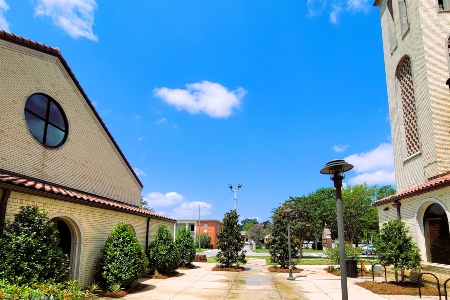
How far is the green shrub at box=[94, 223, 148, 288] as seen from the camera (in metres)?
10.4

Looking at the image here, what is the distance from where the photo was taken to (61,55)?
11977 mm

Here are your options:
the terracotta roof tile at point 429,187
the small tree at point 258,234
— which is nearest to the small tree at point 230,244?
the terracotta roof tile at point 429,187

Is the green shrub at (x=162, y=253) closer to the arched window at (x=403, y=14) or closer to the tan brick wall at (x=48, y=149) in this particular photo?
the tan brick wall at (x=48, y=149)

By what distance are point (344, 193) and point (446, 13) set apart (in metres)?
29.5

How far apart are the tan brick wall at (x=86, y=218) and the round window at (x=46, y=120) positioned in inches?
115

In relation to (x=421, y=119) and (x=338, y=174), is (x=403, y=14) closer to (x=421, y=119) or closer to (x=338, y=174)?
(x=421, y=119)

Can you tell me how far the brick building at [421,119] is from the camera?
40.1ft

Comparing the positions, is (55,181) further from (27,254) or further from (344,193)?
(344,193)

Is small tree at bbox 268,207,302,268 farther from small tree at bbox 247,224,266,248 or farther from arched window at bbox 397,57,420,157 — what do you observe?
small tree at bbox 247,224,266,248

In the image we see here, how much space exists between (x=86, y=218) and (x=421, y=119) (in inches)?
604

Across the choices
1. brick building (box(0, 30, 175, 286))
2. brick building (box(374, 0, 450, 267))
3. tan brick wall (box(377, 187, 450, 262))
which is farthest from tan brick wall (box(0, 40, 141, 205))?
tan brick wall (box(377, 187, 450, 262))

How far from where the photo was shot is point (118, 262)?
10.6 m

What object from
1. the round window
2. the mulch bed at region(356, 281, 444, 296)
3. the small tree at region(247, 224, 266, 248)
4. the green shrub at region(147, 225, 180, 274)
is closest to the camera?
the round window

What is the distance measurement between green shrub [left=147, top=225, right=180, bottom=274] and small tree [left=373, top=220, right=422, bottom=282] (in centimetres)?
927
